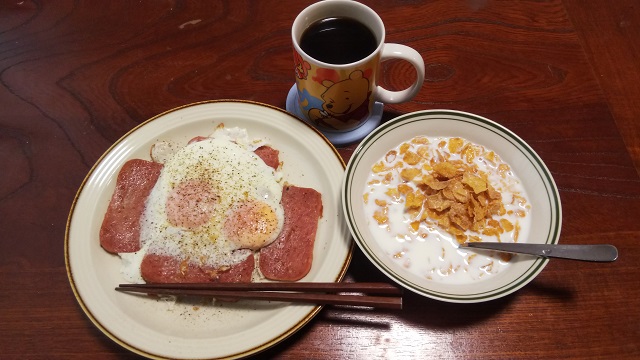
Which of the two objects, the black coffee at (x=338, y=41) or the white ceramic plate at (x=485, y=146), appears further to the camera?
the black coffee at (x=338, y=41)

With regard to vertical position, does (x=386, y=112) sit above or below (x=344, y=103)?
below

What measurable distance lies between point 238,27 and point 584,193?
4.85ft

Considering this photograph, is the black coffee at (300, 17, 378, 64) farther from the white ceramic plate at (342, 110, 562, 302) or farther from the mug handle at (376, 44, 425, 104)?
the white ceramic plate at (342, 110, 562, 302)

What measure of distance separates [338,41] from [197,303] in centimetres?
93

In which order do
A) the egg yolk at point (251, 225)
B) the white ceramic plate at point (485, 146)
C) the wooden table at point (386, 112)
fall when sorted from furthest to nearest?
the egg yolk at point (251, 225), the wooden table at point (386, 112), the white ceramic plate at point (485, 146)

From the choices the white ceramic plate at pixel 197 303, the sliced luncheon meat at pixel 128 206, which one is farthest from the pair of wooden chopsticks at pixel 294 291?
the sliced luncheon meat at pixel 128 206

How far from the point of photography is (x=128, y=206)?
1.48 m

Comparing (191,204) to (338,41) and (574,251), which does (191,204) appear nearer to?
(338,41)

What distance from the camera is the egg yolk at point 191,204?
1.44 m

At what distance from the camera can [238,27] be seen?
1930 mm

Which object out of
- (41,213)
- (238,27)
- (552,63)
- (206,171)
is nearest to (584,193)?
(552,63)

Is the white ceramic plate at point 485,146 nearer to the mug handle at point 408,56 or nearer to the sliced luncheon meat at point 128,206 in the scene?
the mug handle at point 408,56

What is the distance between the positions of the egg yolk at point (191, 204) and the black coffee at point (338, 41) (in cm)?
56

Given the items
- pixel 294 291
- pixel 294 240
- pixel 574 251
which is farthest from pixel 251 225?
pixel 574 251
